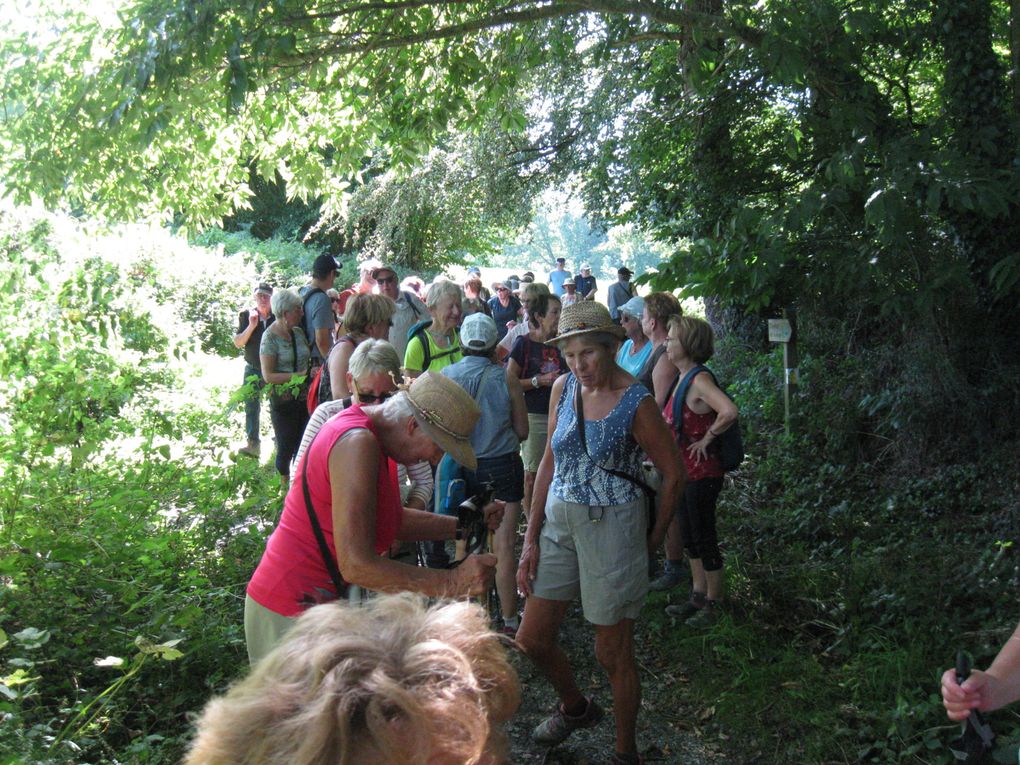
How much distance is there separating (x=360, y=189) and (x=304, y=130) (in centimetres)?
1408

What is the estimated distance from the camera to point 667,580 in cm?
625

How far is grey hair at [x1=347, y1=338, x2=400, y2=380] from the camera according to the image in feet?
11.4

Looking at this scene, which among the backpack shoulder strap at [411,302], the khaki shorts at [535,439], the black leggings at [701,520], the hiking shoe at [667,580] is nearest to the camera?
the black leggings at [701,520]

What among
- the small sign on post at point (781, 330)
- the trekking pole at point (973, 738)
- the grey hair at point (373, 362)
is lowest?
the trekking pole at point (973, 738)

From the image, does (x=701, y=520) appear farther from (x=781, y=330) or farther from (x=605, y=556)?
(x=781, y=330)

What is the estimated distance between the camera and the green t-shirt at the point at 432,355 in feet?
19.4

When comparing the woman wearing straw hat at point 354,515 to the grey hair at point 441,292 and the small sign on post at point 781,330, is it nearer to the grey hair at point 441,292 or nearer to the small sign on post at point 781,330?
the grey hair at point 441,292

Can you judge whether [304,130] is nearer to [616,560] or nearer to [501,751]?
[616,560]

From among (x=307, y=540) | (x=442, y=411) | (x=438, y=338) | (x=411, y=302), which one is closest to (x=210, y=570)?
(x=438, y=338)

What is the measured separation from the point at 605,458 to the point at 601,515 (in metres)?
0.25

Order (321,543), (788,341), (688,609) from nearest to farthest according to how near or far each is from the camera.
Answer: (321,543) < (688,609) < (788,341)

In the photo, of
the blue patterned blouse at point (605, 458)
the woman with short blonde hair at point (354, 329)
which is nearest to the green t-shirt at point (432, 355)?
the woman with short blonde hair at point (354, 329)

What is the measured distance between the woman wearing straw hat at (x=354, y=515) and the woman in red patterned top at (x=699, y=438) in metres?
2.64

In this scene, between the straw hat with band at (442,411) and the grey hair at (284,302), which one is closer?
the straw hat with band at (442,411)
